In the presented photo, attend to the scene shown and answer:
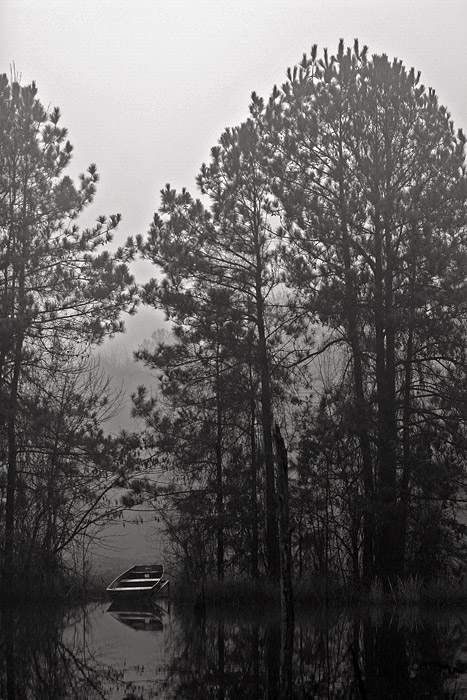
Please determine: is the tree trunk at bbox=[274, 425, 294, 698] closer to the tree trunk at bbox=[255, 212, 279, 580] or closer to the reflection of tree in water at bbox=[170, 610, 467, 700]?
the reflection of tree in water at bbox=[170, 610, 467, 700]

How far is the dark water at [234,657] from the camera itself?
9.80 meters

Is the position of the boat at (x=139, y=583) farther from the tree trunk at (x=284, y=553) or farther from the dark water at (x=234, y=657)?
the tree trunk at (x=284, y=553)

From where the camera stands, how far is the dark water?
980 centimetres

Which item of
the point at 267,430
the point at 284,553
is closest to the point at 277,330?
the point at 267,430

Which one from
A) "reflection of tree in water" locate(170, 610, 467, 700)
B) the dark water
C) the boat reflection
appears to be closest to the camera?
"reflection of tree in water" locate(170, 610, 467, 700)

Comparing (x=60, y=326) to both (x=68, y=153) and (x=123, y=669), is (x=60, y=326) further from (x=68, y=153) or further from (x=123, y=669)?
(x=123, y=669)

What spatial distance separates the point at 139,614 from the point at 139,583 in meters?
3.99

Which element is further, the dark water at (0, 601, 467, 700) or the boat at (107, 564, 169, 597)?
the boat at (107, 564, 169, 597)

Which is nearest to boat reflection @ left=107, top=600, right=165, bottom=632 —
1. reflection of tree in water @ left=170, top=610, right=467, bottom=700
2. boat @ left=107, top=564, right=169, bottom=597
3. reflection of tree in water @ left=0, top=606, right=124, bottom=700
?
boat @ left=107, top=564, right=169, bottom=597

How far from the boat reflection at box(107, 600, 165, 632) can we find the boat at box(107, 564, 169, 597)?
25 cm

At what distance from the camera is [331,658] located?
12.3m

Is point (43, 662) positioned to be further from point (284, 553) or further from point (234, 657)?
point (284, 553)

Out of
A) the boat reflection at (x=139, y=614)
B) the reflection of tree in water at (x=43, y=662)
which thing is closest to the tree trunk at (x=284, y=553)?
the reflection of tree in water at (x=43, y=662)

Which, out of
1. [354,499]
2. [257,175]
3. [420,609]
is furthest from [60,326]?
[420,609]
